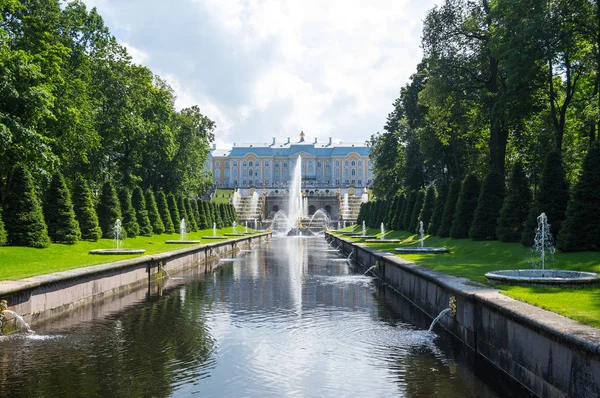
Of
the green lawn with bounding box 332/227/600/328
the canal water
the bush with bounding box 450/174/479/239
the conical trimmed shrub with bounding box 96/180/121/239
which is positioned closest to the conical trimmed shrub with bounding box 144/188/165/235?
the conical trimmed shrub with bounding box 96/180/121/239

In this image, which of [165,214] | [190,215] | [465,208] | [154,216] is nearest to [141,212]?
[154,216]

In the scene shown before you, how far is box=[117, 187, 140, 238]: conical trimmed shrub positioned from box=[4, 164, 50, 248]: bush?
9.90 metres

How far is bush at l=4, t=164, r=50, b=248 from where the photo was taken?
60.0 feet

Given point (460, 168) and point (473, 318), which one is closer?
point (473, 318)

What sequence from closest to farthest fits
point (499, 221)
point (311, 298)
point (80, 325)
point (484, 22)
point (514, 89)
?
point (80, 325), point (311, 298), point (499, 221), point (514, 89), point (484, 22)

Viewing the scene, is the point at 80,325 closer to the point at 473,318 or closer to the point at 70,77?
the point at 473,318

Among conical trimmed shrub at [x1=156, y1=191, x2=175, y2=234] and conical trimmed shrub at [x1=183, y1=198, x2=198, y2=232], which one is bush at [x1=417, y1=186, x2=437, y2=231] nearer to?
conical trimmed shrub at [x1=156, y1=191, x2=175, y2=234]

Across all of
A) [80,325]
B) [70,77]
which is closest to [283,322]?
[80,325]

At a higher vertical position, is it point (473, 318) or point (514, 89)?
point (514, 89)

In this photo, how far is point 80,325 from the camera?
9.87m

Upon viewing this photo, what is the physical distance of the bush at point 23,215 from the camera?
18297 millimetres

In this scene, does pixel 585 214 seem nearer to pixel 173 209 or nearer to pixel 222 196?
pixel 173 209

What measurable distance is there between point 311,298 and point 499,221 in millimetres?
9846

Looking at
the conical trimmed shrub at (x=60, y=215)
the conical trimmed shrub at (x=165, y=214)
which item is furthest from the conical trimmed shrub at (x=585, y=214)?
the conical trimmed shrub at (x=165, y=214)
